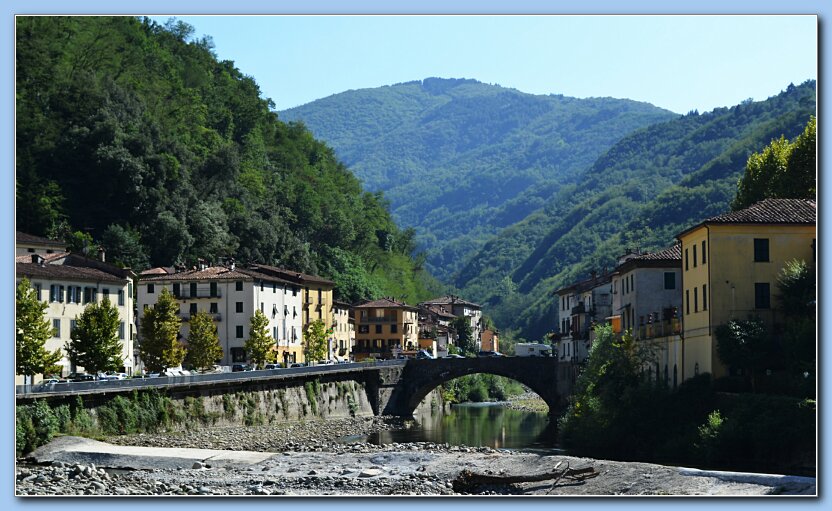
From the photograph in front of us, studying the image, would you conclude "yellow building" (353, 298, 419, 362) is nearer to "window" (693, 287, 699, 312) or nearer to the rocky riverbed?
the rocky riverbed

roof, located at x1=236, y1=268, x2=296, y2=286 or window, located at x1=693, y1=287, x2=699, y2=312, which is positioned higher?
roof, located at x1=236, y1=268, x2=296, y2=286

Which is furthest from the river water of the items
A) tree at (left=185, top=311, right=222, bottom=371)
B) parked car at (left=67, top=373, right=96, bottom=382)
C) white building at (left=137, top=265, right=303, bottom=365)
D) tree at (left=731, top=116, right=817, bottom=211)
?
tree at (left=731, top=116, right=817, bottom=211)

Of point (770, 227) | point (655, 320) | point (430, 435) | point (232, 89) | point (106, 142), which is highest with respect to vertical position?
point (232, 89)

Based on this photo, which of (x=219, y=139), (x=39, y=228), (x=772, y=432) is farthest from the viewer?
(x=219, y=139)

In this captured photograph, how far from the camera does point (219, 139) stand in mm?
145750

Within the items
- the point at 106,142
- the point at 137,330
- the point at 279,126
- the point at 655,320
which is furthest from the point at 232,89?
the point at 655,320

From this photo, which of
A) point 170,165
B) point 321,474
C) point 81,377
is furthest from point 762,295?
point 170,165

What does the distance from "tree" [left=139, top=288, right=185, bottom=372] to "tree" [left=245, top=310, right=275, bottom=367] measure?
46.4 ft

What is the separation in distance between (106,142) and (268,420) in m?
42.8

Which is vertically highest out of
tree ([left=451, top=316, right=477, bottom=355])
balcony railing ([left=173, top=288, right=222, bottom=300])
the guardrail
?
balcony railing ([left=173, top=288, right=222, bottom=300])

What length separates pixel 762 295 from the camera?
51.5 m

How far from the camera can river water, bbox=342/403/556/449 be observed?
70.1 m

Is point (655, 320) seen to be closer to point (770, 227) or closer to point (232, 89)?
point (770, 227)

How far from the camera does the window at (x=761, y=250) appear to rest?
169 ft
